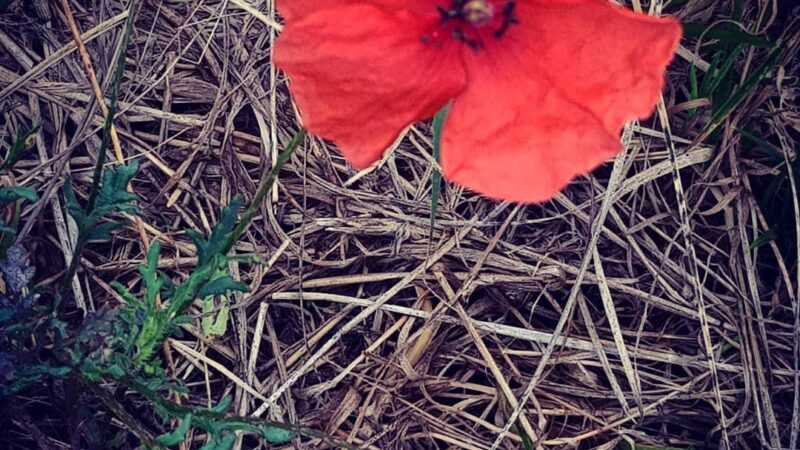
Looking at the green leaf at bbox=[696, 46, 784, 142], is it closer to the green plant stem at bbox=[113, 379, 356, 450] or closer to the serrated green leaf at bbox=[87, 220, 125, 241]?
the green plant stem at bbox=[113, 379, 356, 450]

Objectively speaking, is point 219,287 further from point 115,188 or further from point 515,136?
point 515,136

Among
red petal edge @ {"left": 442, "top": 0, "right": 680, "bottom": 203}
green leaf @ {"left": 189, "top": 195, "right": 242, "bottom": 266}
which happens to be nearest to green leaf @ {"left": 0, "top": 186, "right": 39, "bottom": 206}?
green leaf @ {"left": 189, "top": 195, "right": 242, "bottom": 266}

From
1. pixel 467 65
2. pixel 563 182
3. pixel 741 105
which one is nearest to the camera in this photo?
pixel 563 182

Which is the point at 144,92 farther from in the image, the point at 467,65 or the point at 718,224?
the point at 718,224

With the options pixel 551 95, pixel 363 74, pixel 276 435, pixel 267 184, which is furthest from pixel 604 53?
pixel 276 435

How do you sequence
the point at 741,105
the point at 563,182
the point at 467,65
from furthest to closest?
the point at 741,105
the point at 467,65
the point at 563,182

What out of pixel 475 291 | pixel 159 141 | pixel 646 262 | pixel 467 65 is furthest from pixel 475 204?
pixel 159 141

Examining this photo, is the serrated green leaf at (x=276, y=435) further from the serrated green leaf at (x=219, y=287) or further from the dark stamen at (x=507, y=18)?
the dark stamen at (x=507, y=18)

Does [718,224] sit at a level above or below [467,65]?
below
